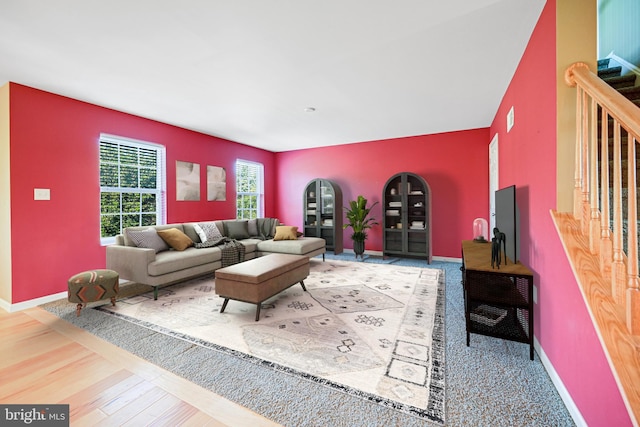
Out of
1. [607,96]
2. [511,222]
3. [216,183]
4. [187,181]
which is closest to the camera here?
[607,96]

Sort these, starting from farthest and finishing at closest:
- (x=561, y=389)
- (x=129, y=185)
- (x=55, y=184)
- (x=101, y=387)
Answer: (x=129, y=185) → (x=55, y=184) → (x=101, y=387) → (x=561, y=389)

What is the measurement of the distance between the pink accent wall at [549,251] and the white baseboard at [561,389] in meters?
0.04

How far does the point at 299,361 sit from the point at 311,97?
3001mm

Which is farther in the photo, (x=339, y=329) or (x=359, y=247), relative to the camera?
(x=359, y=247)

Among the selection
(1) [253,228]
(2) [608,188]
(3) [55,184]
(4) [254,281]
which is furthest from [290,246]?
(2) [608,188]

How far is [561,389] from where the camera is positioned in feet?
5.21

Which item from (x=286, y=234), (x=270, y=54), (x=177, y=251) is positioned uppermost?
(x=270, y=54)

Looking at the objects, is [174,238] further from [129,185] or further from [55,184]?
[55,184]

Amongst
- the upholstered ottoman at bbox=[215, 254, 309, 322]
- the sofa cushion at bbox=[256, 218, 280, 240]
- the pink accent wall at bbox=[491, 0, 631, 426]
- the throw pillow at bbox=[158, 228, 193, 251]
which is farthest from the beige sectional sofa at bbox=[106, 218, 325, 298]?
the pink accent wall at bbox=[491, 0, 631, 426]

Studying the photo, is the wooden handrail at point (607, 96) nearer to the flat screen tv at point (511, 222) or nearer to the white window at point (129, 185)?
the flat screen tv at point (511, 222)

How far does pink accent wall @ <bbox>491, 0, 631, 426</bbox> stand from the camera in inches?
49.3

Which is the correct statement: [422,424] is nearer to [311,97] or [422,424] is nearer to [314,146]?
[311,97]

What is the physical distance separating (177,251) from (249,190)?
9.33 feet

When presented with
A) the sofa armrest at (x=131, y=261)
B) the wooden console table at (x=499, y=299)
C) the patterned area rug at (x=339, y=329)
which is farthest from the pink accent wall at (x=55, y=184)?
the wooden console table at (x=499, y=299)
